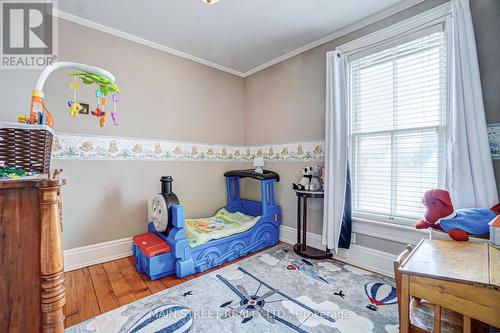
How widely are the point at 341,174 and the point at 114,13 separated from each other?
2.71 meters

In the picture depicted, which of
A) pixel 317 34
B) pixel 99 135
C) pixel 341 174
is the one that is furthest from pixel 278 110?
pixel 99 135

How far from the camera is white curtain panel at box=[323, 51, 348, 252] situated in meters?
2.24

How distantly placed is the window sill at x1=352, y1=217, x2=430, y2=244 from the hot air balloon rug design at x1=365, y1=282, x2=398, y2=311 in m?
0.42

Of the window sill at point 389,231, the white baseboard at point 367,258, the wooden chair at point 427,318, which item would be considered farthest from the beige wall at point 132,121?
the wooden chair at point 427,318

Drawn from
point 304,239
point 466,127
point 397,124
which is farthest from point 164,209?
point 466,127

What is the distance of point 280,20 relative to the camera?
218cm

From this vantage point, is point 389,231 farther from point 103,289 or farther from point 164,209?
point 103,289

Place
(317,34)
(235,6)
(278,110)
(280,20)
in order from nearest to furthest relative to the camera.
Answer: (235,6)
(280,20)
(317,34)
(278,110)

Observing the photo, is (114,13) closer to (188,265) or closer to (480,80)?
(188,265)

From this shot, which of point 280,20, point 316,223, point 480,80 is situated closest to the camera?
point 480,80

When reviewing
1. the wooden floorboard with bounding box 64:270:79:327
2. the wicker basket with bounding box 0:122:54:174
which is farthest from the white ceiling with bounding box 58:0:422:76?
the wooden floorboard with bounding box 64:270:79:327

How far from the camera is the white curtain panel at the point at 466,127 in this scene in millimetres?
1515

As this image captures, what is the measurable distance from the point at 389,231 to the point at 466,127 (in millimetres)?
1032

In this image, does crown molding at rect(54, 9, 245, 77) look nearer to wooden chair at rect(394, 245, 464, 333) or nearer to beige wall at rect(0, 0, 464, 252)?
beige wall at rect(0, 0, 464, 252)
